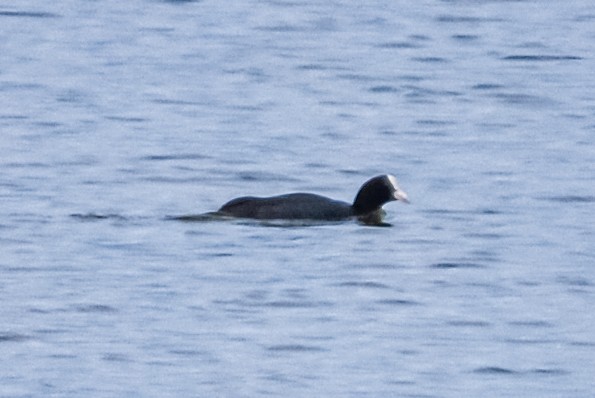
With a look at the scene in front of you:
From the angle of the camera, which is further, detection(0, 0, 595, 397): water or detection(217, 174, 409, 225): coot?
detection(217, 174, 409, 225): coot

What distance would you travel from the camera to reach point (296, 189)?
22.5m

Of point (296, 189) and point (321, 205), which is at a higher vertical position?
point (321, 205)

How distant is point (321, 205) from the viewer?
20.4 metres

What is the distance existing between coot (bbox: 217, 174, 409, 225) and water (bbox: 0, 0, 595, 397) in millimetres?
196

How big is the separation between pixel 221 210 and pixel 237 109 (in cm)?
690

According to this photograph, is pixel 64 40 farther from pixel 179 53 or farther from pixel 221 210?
pixel 221 210

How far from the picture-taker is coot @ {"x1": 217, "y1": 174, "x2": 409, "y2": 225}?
2014cm

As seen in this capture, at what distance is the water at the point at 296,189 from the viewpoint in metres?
15.3

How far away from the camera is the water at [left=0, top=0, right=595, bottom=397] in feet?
50.3

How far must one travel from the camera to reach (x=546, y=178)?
74.5ft

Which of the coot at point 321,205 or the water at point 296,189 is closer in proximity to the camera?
the water at point 296,189

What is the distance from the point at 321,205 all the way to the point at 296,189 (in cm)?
211

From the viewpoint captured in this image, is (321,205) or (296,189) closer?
(321,205)

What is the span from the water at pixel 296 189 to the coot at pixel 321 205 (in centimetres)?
20
